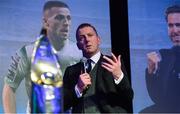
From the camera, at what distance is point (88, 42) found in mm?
3412

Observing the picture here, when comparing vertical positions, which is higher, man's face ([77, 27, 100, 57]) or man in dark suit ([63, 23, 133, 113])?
man's face ([77, 27, 100, 57])

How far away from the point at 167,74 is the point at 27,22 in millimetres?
1291

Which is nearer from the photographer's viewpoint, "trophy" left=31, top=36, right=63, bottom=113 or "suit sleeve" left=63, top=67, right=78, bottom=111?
"trophy" left=31, top=36, right=63, bottom=113

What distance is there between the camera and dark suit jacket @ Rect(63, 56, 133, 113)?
10.7ft

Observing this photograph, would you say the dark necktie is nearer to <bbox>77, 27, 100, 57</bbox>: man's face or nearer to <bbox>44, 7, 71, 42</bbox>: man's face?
<bbox>77, 27, 100, 57</bbox>: man's face

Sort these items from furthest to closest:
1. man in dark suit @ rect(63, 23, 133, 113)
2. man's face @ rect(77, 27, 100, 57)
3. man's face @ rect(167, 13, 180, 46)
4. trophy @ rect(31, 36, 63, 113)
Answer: man's face @ rect(167, 13, 180, 46), man's face @ rect(77, 27, 100, 57), man in dark suit @ rect(63, 23, 133, 113), trophy @ rect(31, 36, 63, 113)

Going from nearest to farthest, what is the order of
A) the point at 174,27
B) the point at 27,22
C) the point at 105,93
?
the point at 105,93 → the point at 27,22 → the point at 174,27

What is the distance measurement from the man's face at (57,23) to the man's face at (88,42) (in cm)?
13

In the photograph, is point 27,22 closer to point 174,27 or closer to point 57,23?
point 57,23

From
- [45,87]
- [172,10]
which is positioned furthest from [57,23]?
[45,87]

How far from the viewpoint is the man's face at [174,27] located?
3.61 metres

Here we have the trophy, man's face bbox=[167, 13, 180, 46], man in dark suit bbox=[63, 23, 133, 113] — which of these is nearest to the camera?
the trophy

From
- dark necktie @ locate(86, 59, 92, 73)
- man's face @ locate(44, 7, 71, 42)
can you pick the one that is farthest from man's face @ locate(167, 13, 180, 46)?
man's face @ locate(44, 7, 71, 42)

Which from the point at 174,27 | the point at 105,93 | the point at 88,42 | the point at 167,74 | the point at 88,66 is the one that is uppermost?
the point at 174,27
